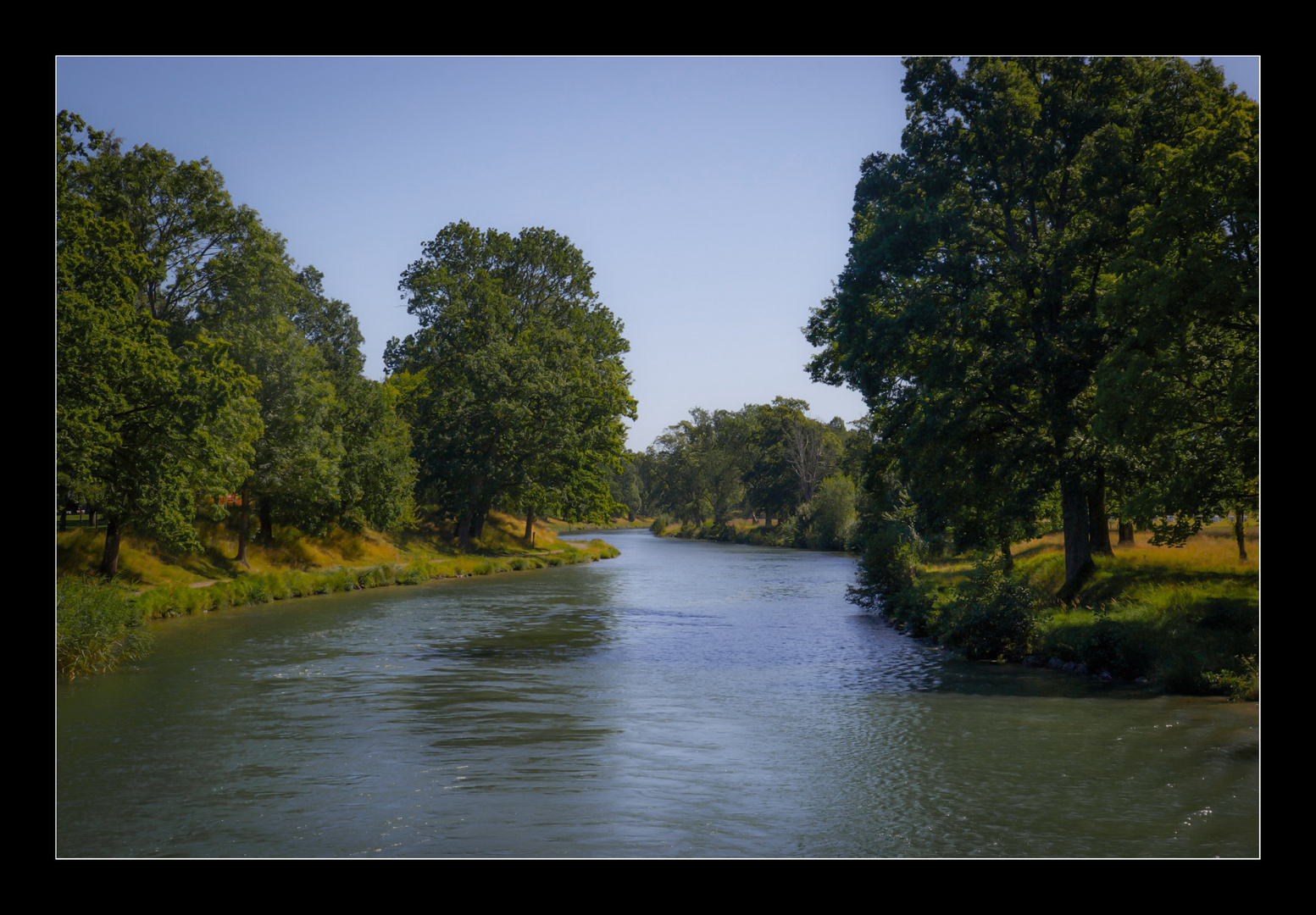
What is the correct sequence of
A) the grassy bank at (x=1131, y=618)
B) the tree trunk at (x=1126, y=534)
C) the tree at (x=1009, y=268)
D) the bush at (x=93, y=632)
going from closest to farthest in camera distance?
the grassy bank at (x=1131, y=618)
the bush at (x=93, y=632)
the tree at (x=1009, y=268)
the tree trunk at (x=1126, y=534)

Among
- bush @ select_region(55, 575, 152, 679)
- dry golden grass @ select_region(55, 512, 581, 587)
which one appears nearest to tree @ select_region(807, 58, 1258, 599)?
bush @ select_region(55, 575, 152, 679)

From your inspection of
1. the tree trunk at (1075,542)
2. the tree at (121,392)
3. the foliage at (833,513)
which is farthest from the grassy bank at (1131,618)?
the foliage at (833,513)

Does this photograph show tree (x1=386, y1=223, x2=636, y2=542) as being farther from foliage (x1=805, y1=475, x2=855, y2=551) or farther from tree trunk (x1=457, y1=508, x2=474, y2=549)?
foliage (x1=805, y1=475, x2=855, y2=551)

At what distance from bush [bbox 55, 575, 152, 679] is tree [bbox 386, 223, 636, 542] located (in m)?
34.6

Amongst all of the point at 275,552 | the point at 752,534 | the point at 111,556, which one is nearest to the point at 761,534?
the point at 752,534

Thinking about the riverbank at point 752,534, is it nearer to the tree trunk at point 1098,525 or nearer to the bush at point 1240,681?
the tree trunk at point 1098,525

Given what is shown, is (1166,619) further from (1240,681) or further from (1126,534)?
(1126,534)

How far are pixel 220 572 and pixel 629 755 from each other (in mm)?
30242

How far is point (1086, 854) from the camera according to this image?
31.1ft

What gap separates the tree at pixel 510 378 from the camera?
56.8 m

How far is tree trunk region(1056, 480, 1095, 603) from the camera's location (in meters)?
24.7

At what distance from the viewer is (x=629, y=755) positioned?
44.4ft

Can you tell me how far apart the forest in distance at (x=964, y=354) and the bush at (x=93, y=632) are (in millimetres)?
5207
